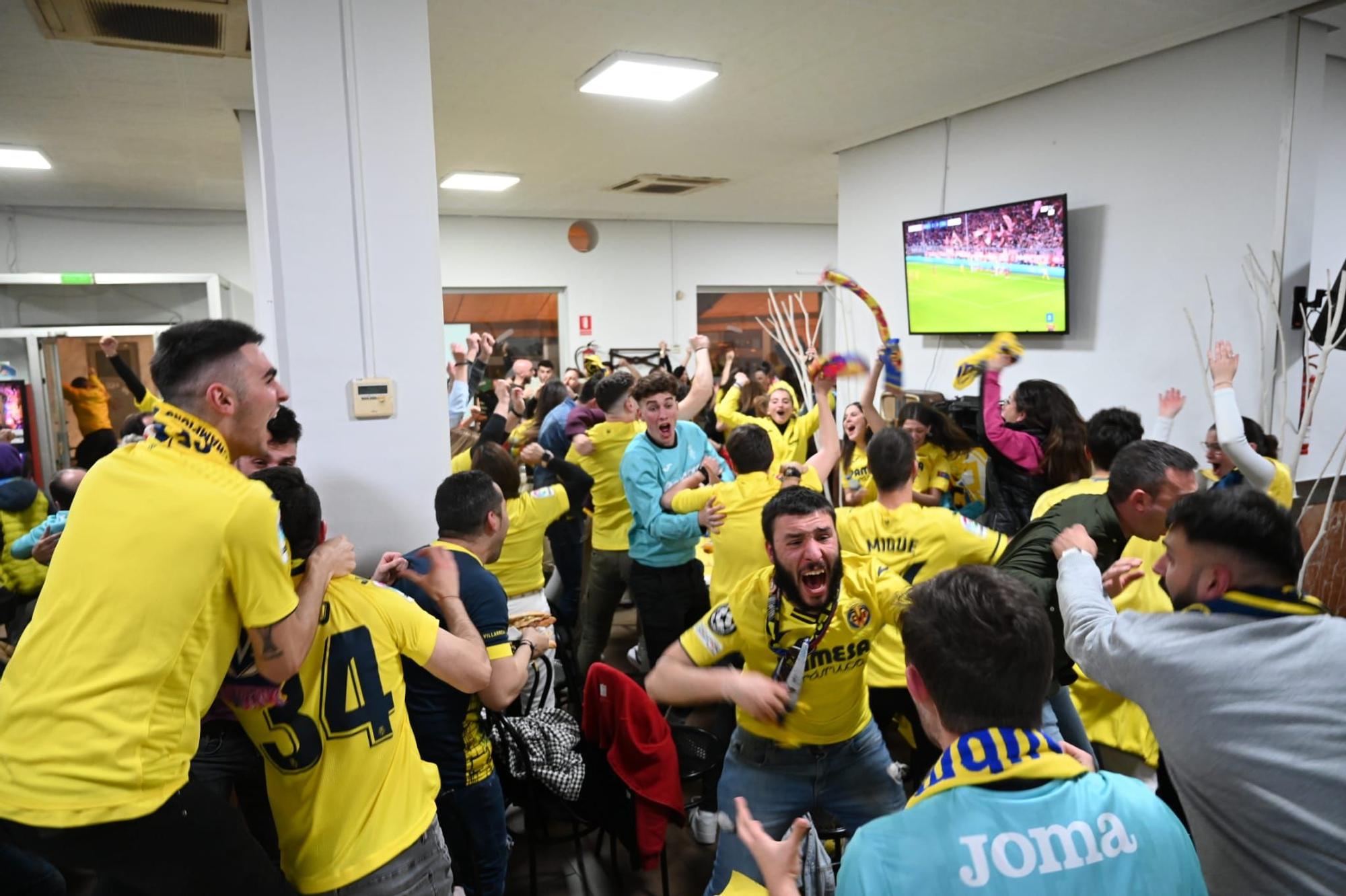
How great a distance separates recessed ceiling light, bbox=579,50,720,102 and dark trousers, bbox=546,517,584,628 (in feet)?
9.14

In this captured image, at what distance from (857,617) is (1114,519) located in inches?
36.6

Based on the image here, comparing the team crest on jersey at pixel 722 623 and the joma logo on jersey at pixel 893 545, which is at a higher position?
the joma logo on jersey at pixel 893 545

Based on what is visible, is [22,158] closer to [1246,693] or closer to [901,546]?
[901,546]

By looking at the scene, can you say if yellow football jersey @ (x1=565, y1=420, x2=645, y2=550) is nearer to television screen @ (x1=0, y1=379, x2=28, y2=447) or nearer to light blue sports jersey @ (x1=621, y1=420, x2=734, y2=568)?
light blue sports jersey @ (x1=621, y1=420, x2=734, y2=568)

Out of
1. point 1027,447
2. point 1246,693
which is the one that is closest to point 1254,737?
point 1246,693

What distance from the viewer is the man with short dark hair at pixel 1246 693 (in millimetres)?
1396

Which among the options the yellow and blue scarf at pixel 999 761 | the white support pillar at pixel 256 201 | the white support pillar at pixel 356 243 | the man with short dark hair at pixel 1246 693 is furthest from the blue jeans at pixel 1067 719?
the white support pillar at pixel 256 201

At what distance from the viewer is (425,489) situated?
2.92 m

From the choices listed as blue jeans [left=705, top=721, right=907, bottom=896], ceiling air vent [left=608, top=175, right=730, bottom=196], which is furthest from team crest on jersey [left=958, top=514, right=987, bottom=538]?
ceiling air vent [left=608, top=175, right=730, bottom=196]

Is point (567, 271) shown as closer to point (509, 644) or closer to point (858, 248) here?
point (858, 248)

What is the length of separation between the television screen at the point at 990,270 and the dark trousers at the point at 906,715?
11.8 feet

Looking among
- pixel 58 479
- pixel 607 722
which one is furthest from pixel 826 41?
pixel 58 479

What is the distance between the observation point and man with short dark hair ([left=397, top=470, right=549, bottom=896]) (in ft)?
7.36

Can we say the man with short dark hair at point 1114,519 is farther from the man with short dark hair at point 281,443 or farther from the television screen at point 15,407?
the television screen at point 15,407
